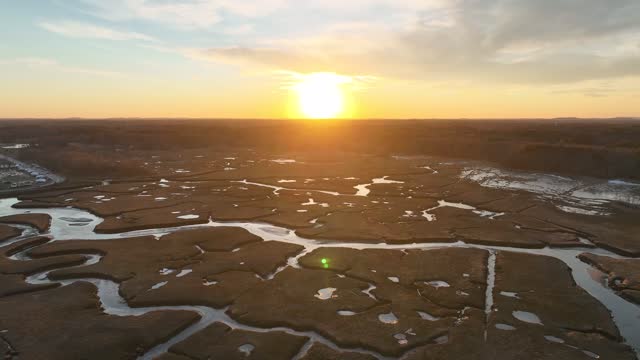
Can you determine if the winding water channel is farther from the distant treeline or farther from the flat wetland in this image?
the distant treeline

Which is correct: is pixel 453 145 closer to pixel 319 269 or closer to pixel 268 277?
pixel 319 269

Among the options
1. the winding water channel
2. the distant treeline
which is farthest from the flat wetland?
the distant treeline

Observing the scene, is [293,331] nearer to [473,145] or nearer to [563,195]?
[563,195]

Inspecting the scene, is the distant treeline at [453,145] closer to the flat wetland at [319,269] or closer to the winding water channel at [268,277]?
the flat wetland at [319,269]

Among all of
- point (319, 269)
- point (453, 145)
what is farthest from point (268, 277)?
point (453, 145)

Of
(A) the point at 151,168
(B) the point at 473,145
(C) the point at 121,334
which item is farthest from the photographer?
(B) the point at 473,145

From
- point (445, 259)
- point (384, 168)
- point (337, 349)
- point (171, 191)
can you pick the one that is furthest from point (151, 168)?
point (337, 349)

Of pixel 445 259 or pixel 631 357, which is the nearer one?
pixel 631 357
